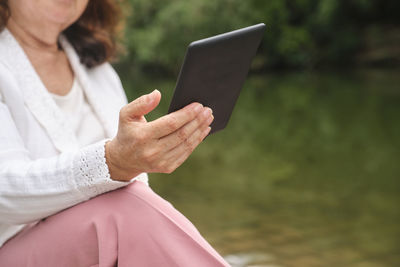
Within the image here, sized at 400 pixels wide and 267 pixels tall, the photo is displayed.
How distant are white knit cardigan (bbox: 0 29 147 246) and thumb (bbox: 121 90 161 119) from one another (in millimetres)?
124

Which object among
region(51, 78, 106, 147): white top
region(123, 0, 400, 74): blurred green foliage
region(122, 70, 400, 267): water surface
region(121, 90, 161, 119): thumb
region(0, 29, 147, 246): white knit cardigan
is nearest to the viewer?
region(121, 90, 161, 119): thumb

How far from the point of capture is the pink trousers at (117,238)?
122 centimetres

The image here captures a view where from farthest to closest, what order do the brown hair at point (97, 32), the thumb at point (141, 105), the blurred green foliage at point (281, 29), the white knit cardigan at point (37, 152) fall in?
the blurred green foliage at point (281, 29) < the brown hair at point (97, 32) < the white knit cardigan at point (37, 152) < the thumb at point (141, 105)

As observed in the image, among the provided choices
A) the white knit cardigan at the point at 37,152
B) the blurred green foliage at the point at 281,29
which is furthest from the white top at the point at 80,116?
the blurred green foliage at the point at 281,29

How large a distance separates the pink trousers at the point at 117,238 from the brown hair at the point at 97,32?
707mm

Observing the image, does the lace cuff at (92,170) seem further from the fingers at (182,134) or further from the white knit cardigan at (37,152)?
the fingers at (182,134)

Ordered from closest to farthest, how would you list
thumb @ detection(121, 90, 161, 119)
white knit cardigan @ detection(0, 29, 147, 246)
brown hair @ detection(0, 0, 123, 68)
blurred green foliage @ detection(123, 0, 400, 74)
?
thumb @ detection(121, 90, 161, 119) < white knit cardigan @ detection(0, 29, 147, 246) < brown hair @ detection(0, 0, 123, 68) < blurred green foliage @ detection(123, 0, 400, 74)

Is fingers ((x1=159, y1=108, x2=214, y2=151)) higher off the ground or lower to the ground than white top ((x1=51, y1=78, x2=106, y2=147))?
lower

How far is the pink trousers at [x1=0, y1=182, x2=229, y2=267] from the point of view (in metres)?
1.22

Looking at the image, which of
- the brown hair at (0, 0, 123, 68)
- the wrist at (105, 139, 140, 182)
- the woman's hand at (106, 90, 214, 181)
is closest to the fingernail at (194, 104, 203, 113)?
the woman's hand at (106, 90, 214, 181)

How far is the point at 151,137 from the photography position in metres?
1.12

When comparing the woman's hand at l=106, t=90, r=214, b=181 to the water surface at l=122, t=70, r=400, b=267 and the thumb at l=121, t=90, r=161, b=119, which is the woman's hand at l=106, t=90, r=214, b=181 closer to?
the thumb at l=121, t=90, r=161, b=119

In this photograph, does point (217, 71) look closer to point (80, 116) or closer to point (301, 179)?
point (80, 116)

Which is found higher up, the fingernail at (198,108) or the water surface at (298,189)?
the water surface at (298,189)
